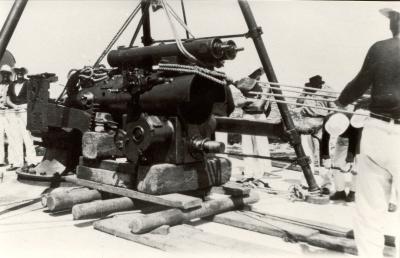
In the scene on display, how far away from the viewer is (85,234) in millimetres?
4246

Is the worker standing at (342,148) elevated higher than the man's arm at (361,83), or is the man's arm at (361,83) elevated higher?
the man's arm at (361,83)

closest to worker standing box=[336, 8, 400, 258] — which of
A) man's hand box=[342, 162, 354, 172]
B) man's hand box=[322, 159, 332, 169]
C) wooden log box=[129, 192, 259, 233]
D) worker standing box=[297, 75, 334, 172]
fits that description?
wooden log box=[129, 192, 259, 233]

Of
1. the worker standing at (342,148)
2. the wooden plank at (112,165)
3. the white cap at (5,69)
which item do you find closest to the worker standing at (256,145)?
the worker standing at (342,148)

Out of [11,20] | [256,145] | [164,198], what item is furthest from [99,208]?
[256,145]

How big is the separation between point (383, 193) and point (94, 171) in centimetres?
327

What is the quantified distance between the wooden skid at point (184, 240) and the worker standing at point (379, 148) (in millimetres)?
675

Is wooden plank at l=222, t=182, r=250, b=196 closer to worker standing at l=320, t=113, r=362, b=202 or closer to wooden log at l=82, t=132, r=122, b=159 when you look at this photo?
wooden log at l=82, t=132, r=122, b=159

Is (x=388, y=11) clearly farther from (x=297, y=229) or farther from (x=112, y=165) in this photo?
(x=112, y=165)

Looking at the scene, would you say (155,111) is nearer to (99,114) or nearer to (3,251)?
(99,114)

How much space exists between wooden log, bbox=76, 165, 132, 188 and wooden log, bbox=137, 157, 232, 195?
29cm

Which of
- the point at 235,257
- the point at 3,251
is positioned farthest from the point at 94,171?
the point at 235,257

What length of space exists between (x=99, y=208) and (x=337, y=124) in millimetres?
3550

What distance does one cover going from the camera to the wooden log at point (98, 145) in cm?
518

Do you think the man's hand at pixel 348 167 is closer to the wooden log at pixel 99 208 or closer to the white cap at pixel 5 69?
the wooden log at pixel 99 208
